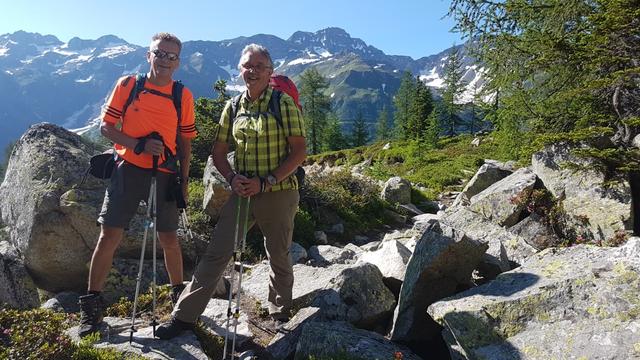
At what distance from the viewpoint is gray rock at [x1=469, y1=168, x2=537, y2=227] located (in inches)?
371

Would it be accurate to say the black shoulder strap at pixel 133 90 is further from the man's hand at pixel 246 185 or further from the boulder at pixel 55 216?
the boulder at pixel 55 216

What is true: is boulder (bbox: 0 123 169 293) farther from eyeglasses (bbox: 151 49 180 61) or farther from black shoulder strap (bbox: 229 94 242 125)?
black shoulder strap (bbox: 229 94 242 125)

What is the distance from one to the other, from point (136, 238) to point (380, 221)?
7.56 metres

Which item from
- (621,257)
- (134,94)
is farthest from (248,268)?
(621,257)

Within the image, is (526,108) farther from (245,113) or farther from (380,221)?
(245,113)

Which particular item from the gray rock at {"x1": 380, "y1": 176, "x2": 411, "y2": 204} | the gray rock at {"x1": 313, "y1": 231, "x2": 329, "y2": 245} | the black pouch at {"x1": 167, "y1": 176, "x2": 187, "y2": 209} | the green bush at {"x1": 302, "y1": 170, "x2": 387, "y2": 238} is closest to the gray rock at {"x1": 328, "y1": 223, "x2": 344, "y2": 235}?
the green bush at {"x1": 302, "y1": 170, "x2": 387, "y2": 238}

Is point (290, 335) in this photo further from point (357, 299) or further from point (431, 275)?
point (431, 275)

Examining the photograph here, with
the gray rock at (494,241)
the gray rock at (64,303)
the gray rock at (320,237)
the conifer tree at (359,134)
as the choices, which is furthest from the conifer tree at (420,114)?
the gray rock at (64,303)

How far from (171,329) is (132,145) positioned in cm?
211

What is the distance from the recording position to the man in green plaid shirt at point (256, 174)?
4562mm

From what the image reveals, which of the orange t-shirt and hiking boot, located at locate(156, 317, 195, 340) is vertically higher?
the orange t-shirt

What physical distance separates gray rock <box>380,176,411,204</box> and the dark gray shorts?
35.9ft

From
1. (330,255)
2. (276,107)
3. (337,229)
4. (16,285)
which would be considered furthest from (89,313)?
(337,229)

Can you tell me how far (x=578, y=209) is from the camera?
8211mm
